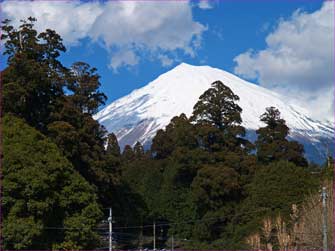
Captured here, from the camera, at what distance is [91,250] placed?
29.5 m

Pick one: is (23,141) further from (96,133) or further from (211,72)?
(211,72)

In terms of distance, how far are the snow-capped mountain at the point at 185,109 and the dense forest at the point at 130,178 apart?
90.8 meters

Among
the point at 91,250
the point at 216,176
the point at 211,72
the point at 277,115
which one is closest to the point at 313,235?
the point at 91,250

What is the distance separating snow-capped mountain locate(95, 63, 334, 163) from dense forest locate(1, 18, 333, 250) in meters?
90.8

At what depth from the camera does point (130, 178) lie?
53.7m

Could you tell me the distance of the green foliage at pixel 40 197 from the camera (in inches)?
1053

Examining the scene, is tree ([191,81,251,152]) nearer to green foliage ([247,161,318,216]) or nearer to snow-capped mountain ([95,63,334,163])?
green foliage ([247,161,318,216])

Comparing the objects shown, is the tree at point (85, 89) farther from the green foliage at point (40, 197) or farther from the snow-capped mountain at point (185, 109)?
the snow-capped mountain at point (185, 109)

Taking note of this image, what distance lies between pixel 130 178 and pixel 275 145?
1302cm

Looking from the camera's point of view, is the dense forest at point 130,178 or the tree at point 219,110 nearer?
the dense forest at point 130,178

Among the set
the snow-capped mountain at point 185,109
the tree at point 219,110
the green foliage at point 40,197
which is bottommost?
the green foliage at point 40,197

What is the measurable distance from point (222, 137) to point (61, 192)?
18600 millimetres

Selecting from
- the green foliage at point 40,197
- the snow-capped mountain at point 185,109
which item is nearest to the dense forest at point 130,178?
the green foliage at point 40,197

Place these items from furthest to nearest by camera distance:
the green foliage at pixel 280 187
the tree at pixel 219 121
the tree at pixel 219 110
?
the tree at pixel 219 110 → the tree at pixel 219 121 → the green foliage at pixel 280 187
